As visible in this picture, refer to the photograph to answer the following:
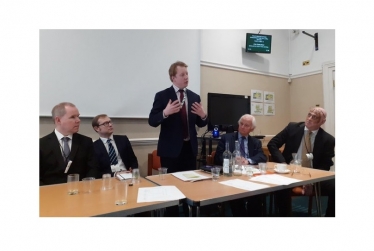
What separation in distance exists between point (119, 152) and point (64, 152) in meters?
0.71

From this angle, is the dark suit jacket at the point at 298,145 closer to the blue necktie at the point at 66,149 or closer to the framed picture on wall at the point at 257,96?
the framed picture on wall at the point at 257,96

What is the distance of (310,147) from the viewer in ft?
7.41

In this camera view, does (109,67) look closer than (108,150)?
No

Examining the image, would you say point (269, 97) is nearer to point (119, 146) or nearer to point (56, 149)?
point (119, 146)

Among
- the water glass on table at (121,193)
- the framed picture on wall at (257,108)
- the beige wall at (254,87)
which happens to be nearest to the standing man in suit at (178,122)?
the water glass on table at (121,193)

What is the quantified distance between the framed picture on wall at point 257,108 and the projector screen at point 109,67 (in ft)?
4.39

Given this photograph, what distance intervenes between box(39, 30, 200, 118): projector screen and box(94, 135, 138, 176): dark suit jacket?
1.41 ft

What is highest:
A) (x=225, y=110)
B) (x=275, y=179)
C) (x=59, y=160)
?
(x=225, y=110)

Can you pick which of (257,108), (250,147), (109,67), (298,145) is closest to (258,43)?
(257,108)

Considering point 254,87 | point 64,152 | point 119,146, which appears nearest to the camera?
point 64,152

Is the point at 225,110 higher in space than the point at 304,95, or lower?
lower
